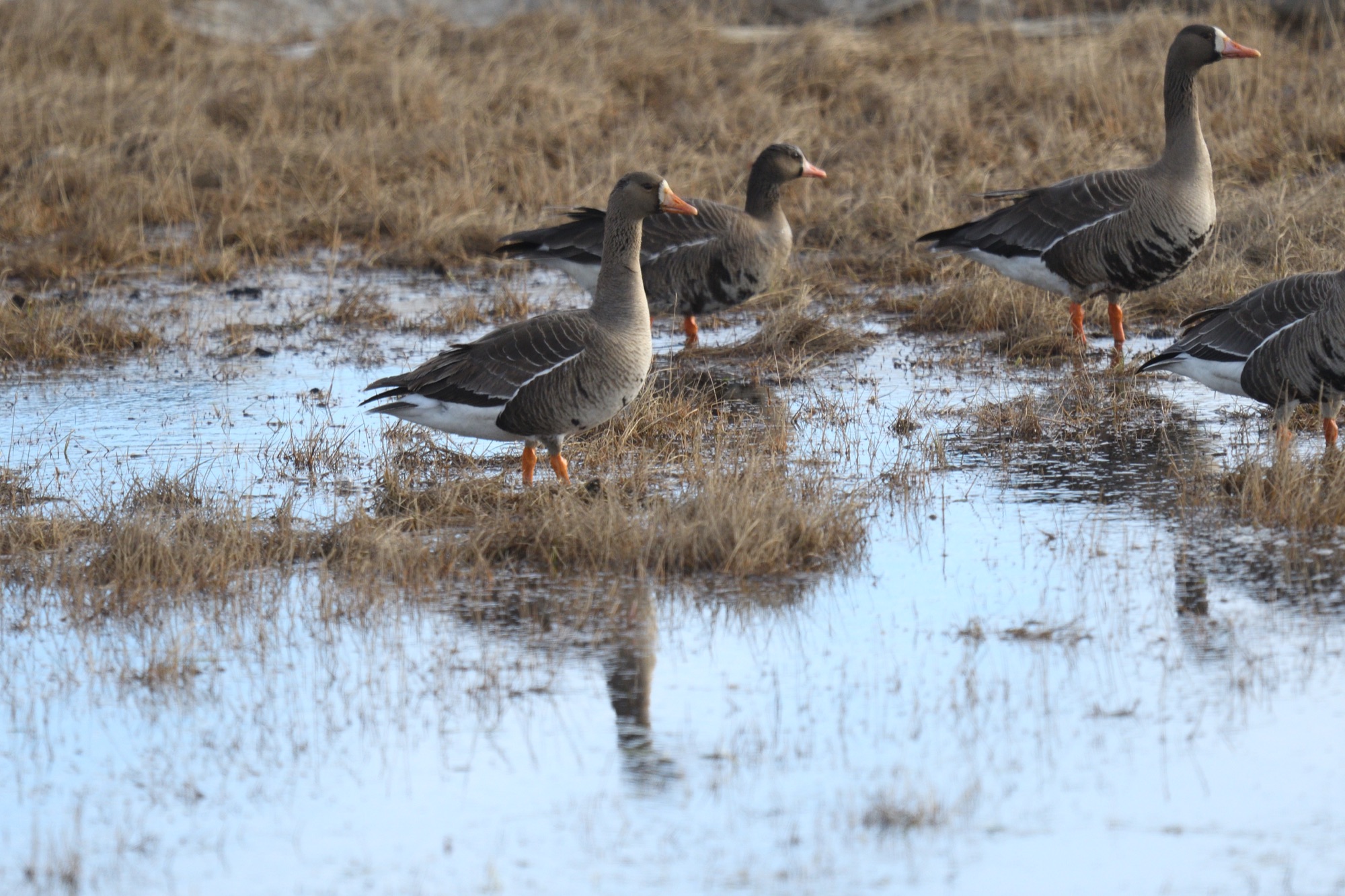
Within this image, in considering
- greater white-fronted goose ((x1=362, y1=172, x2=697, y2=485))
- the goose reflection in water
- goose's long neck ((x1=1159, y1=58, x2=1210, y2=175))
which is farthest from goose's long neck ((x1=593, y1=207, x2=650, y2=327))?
goose's long neck ((x1=1159, y1=58, x2=1210, y2=175))

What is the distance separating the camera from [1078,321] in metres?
10.1

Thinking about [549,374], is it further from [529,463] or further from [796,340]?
[796,340]

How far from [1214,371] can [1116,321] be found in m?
2.37

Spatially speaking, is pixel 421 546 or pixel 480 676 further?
pixel 421 546

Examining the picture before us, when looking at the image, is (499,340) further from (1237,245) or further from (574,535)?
(1237,245)

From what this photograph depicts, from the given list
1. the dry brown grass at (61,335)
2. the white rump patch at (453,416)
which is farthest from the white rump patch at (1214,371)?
the dry brown grass at (61,335)

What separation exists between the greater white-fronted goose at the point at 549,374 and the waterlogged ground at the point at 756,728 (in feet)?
3.11

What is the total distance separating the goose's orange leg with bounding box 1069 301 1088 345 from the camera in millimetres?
10047

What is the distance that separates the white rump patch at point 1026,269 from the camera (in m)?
10.1

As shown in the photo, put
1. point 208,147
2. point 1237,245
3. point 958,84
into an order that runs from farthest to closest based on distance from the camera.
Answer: point 958,84, point 208,147, point 1237,245

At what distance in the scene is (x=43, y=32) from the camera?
18.2m

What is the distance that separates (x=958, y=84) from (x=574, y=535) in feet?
34.9

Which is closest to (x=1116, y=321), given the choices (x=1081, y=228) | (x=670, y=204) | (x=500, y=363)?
(x=1081, y=228)

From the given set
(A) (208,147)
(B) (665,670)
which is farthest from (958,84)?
(B) (665,670)
